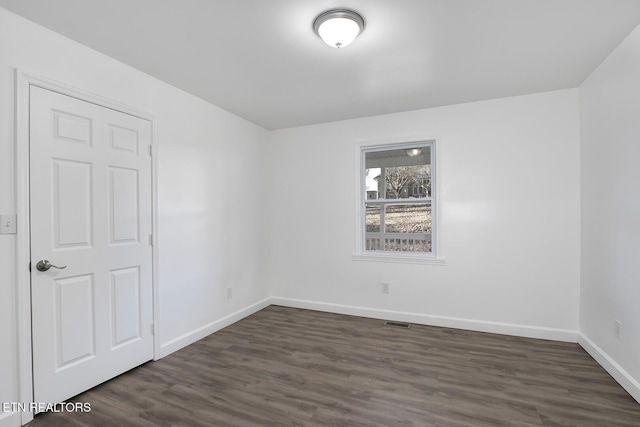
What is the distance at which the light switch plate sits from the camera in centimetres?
187

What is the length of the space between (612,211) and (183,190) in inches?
147

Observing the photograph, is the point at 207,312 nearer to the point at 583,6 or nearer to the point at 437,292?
the point at 437,292

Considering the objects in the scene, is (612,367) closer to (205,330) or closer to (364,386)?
(364,386)

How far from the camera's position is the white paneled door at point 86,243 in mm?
2059

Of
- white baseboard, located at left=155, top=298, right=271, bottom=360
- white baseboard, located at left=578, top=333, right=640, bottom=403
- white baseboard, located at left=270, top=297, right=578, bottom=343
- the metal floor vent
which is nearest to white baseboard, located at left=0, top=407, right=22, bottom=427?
white baseboard, located at left=155, top=298, right=271, bottom=360

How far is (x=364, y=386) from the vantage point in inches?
92.9

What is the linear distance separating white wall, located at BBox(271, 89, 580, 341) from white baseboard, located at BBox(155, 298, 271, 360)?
24.9 inches

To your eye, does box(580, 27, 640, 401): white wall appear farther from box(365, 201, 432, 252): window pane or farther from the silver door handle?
the silver door handle

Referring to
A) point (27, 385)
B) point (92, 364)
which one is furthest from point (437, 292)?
point (27, 385)

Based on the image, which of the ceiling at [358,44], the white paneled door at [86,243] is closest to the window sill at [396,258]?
the ceiling at [358,44]

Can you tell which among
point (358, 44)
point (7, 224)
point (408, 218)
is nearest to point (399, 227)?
point (408, 218)

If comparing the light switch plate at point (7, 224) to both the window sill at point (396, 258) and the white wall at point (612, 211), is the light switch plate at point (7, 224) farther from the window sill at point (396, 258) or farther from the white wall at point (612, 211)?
the white wall at point (612, 211)

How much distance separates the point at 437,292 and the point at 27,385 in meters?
3.61

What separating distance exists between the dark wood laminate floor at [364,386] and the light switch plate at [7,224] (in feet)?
3.95
